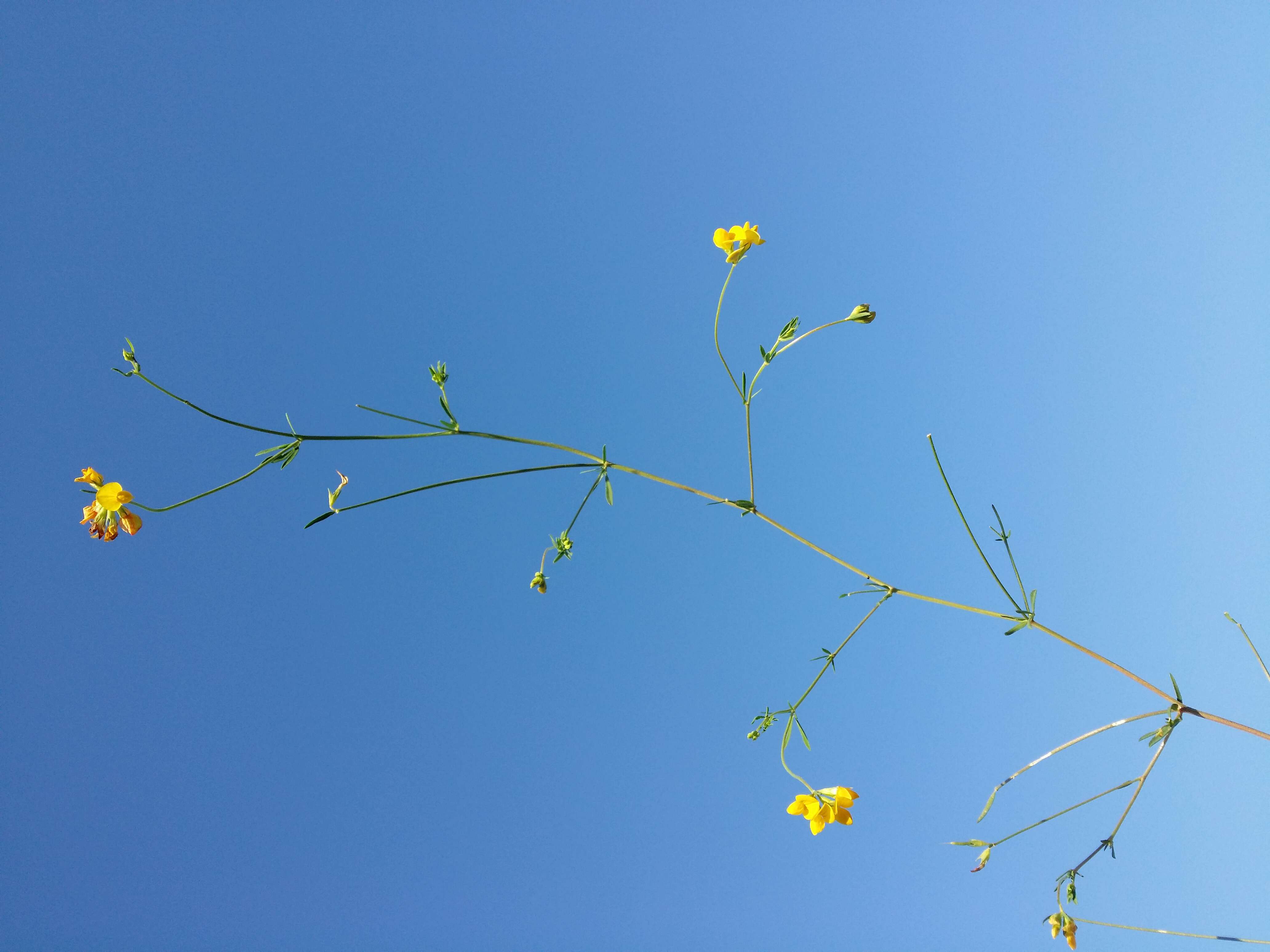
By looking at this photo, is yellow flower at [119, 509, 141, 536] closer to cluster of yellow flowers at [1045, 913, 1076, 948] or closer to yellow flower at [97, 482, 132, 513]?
yellow flower at [97, 482, 132, 513]

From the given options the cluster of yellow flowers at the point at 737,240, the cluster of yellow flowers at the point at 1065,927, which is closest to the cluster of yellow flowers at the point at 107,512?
the cluster of yellow flowers at the point at 737,240

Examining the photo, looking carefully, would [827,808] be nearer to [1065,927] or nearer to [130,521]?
[1065,927]

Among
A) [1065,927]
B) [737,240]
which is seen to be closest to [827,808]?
[1065,927]

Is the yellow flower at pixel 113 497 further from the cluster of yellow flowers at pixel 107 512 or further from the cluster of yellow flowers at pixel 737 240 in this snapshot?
the cluster of yellow flowers at pixel 737 240

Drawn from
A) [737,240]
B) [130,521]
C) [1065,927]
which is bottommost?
[1065,927]

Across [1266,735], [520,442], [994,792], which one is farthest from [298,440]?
[1266,735]

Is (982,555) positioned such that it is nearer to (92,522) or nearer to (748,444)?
(748,444)

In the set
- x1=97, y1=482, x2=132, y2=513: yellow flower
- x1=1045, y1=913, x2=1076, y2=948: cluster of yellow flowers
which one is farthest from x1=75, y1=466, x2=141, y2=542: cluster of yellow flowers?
x1=1045, y1=913, x2=1076, y2=948: cluster of yellow flowers
